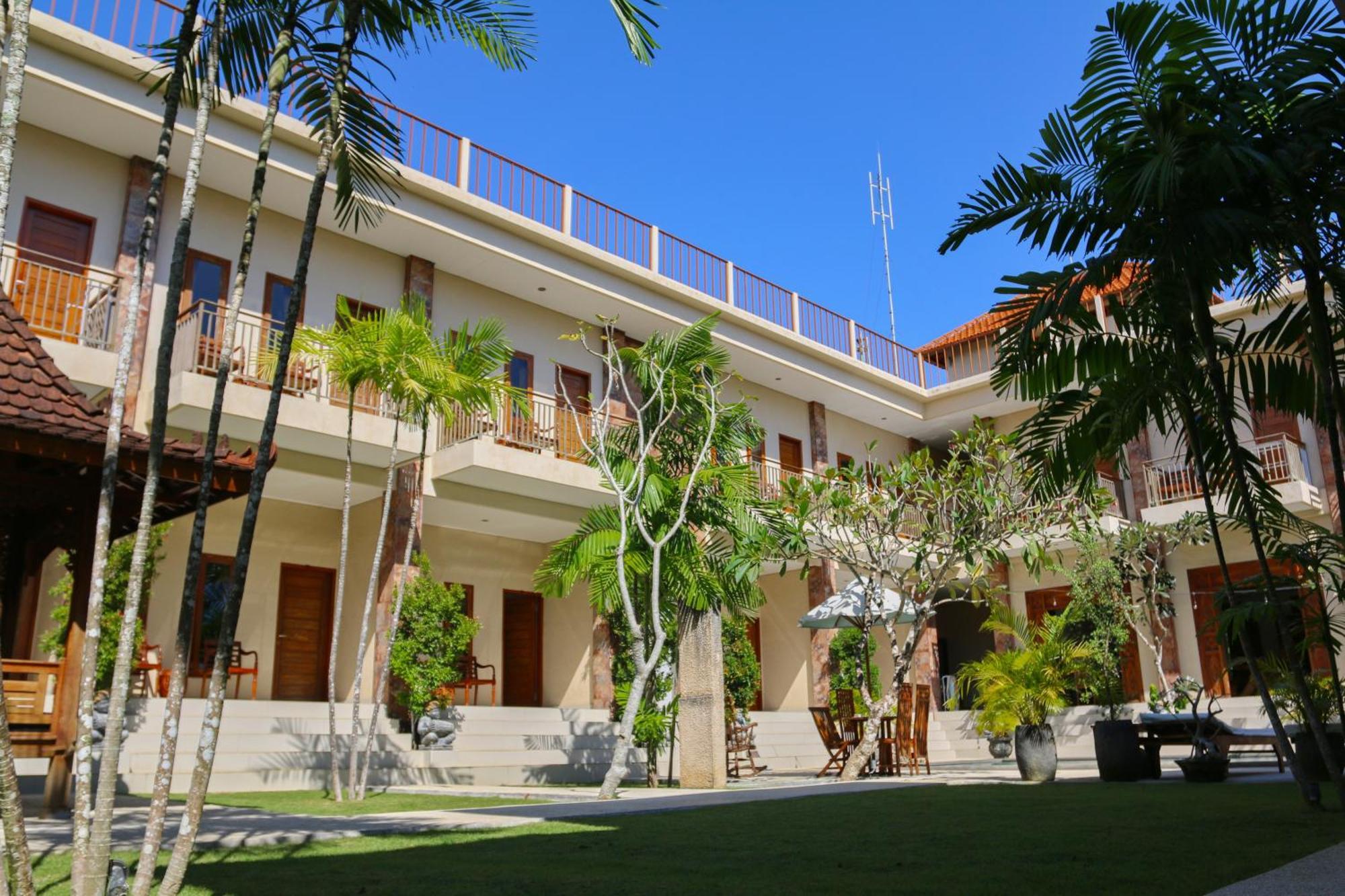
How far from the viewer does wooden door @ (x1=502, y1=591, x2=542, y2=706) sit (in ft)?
56.3

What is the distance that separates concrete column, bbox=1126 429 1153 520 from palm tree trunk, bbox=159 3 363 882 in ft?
60.7

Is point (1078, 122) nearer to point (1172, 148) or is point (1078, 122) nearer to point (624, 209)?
point (1172, 148)

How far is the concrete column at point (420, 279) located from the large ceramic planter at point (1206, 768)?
10746 mm

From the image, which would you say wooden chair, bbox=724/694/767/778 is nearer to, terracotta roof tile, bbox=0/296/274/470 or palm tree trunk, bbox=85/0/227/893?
terracotta roof tile, bbox=0/296/274/470

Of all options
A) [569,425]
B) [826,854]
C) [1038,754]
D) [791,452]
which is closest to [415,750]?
[569,425]

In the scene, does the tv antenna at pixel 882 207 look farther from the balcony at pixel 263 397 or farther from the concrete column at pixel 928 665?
the balcony at pixel 263 397

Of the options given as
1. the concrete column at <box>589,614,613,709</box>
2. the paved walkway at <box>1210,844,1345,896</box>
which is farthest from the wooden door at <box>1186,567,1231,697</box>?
the paved walkway at <box>1210,844,1345,896</box>

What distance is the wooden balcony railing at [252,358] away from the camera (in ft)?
37.7

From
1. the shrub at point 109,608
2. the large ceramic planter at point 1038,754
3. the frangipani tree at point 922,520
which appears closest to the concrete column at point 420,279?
the shrub at point 109,608

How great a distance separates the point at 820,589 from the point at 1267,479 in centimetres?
780

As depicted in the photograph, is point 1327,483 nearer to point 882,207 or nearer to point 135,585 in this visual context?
point 882,207

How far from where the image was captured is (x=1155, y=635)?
19.1m

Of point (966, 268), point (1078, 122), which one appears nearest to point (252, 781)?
point (966, 268)

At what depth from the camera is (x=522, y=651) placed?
1730cm
